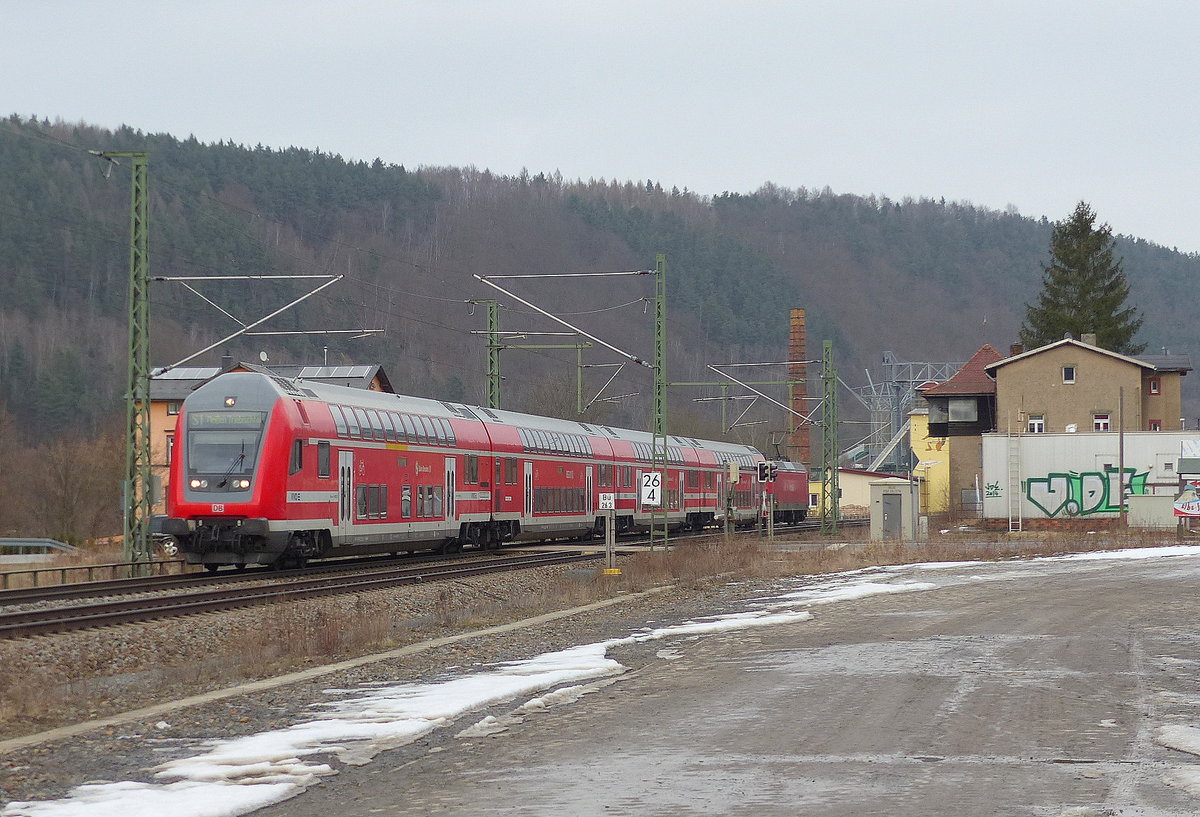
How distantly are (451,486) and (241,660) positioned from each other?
21144 mm

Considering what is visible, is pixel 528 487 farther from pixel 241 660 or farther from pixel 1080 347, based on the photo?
pixel 1080 347

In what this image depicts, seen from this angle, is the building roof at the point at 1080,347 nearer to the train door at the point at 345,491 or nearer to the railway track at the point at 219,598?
the railway track at the point at 219,598

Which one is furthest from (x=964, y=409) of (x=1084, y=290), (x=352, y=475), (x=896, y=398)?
(x=352, y=475)

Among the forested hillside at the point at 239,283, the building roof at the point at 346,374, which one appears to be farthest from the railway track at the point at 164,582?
the forested hillside at the point at 239,283

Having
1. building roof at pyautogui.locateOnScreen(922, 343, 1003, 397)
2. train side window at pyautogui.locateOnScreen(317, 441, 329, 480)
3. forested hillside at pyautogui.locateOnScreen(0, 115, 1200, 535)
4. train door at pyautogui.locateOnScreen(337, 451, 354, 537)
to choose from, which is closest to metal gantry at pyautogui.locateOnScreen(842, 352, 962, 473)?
forested hillside at pyautogui.locateOnScreen(0, 115, 1200, 535)

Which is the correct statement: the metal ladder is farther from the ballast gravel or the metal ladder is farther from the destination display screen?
the destination display screen

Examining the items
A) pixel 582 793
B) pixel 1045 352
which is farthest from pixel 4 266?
pixel 582 793

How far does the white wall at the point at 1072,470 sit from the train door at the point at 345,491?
36.8m

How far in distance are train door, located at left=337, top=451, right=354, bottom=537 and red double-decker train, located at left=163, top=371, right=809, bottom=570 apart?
0.14 ft

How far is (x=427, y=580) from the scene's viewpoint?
29.3 metres

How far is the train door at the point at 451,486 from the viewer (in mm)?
37750

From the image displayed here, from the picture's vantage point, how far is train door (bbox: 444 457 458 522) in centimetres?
3775

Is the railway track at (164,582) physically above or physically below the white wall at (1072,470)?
below

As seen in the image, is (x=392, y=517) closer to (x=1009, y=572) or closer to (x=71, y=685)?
(x=1009, y=572)
